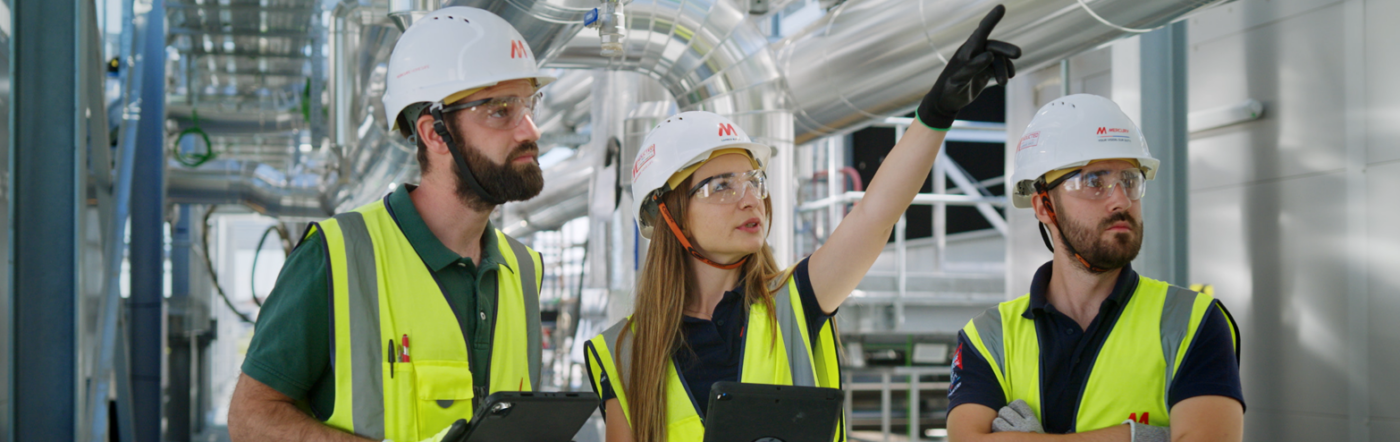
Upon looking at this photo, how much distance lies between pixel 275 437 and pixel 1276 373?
13.0ft

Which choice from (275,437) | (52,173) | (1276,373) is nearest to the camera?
(275,437)

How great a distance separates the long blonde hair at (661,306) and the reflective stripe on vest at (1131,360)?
0.56 m

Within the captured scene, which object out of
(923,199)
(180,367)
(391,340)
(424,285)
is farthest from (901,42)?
(180,367)

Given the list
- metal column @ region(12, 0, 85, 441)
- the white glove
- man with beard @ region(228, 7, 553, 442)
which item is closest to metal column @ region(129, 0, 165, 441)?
metal column @ region(12, 0, 85, 441)

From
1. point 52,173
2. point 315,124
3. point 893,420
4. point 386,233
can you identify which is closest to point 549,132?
point 315,124

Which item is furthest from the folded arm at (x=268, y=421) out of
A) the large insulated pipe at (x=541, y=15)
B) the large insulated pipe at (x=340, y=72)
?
the large insulated pipe at (x=340, y=72)

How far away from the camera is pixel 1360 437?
3834 mm

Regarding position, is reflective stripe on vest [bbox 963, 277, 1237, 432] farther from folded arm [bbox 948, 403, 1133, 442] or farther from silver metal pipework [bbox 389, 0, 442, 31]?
silver metal pipework [bbox 389, 0, 442, 31]

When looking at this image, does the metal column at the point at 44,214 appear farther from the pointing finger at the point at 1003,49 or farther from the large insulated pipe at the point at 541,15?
the pointing finger at the point at 1003,49

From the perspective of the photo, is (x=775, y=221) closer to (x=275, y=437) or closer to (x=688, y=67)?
(x=688, y=67)

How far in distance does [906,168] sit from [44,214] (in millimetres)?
3012

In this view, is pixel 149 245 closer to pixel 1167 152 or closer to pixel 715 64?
pixel 715 64

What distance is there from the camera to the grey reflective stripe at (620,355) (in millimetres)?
2338

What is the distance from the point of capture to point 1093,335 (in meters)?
2.33
